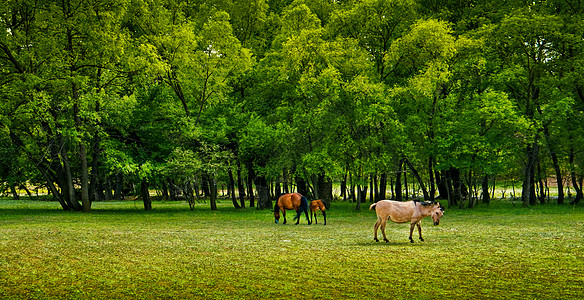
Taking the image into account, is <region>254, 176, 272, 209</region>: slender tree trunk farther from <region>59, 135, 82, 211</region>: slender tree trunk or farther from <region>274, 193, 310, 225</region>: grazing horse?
<region>274, 193, 310, 225</region>: grazing horse

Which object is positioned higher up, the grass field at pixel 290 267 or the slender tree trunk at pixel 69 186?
the slender tree trunk at pixel 69 186

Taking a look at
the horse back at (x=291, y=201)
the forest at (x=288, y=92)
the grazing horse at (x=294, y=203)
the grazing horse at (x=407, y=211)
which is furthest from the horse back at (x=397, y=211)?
the forest at (x=288, y=92)

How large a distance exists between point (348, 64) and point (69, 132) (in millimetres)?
22793

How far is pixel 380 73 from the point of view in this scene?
49.8 meters

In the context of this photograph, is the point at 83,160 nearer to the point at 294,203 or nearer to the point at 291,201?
the point at 291,201

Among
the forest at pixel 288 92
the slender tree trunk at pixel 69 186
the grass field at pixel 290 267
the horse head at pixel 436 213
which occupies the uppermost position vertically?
the forest at pixel 288 92

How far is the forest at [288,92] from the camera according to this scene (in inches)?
1528

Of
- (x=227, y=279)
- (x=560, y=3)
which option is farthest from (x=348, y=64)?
(x=227, y=279)

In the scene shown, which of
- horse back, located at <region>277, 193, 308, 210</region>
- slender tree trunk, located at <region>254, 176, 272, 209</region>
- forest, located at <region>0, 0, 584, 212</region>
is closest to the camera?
horse back, located at <region>277, 193, 308, 210</region>

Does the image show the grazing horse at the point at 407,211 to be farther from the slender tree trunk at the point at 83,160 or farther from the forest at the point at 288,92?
the slender tree trunk at the point at 83,160

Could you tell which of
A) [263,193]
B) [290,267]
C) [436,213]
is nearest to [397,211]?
[436,213]

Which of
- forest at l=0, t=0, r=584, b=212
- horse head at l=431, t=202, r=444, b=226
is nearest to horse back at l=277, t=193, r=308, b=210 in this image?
horse head at l=431, t=202, r=444, b=226

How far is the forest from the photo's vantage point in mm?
38812

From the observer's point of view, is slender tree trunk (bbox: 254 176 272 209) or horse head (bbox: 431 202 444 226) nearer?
horse head (bbox: 431 202 444 226)
